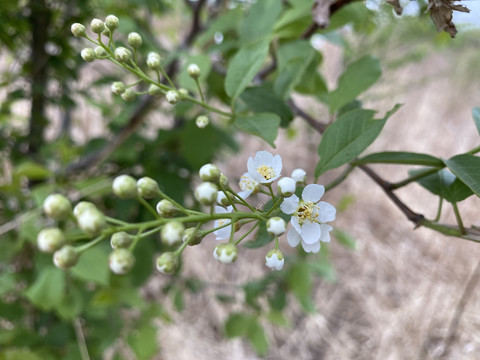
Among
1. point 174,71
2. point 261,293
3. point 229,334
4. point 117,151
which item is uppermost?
point 174,71

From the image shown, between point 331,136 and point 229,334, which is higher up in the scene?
point 331,136

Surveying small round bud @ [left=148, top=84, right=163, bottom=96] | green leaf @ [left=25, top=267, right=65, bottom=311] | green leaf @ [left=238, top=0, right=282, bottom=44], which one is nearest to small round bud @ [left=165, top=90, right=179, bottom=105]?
small round bud @ [left=148, top=84, right=163, bottom=96]

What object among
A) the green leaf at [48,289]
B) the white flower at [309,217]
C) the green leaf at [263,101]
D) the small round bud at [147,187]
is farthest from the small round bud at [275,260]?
the green leaf at [48,289]

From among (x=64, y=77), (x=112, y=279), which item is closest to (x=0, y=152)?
(x=64, y=77)

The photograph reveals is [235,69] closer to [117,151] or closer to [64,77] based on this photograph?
[117,151]

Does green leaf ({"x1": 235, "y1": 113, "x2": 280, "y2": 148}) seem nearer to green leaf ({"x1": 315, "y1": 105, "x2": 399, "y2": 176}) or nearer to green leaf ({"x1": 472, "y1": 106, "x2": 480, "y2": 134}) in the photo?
green leaf ({"x1": 315, "y1": 105, "x2": 399, "y2": 176})

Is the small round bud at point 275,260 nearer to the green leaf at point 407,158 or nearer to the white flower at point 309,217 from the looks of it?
the white flower at point 309,217

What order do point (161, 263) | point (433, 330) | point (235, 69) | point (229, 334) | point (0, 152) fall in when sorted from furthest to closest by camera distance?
point (433, 330), point (229, 334), point (0, 152), point (235, 69), point (161, 263)

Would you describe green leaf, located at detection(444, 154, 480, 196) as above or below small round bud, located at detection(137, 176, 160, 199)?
above
